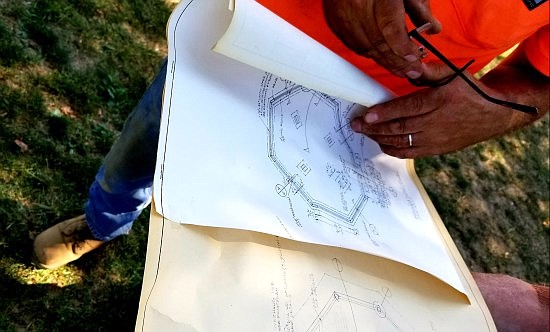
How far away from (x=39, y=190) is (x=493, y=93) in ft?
4.51

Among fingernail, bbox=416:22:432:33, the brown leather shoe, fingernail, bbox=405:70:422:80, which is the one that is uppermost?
fingernail, bbox=416:22:432:33

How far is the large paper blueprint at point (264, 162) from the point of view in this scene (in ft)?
2.26

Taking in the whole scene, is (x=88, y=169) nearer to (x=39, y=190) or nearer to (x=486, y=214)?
(x=39, y=190)

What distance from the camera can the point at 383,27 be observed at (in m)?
0.79

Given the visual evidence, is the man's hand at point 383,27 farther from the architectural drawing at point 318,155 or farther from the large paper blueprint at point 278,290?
the large paper blueprint at point 278,290

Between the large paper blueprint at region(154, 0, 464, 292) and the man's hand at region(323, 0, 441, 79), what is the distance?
3.0 inches

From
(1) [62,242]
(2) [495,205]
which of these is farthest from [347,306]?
(2) [495,205]

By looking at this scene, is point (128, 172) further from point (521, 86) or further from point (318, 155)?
point (521, 86)

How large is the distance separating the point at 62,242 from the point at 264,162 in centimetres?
96

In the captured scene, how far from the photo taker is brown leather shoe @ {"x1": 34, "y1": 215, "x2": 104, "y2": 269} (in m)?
1.51

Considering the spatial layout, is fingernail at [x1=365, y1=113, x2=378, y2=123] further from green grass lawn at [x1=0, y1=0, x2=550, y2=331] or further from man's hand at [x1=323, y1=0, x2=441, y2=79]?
green grass lawn at [x1=0, y1=0, x2=550, y2=331]

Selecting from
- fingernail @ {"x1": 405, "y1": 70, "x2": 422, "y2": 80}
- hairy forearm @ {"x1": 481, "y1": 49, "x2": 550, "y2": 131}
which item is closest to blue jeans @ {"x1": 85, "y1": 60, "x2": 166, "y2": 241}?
fingernail @ {"x1": 405, "y1": 70, "x2": 422, "y2": 80}

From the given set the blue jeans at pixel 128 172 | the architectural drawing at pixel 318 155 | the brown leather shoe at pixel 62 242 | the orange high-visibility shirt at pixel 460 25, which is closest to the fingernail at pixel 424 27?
the orange high-visibility shirt at pixel 460 25

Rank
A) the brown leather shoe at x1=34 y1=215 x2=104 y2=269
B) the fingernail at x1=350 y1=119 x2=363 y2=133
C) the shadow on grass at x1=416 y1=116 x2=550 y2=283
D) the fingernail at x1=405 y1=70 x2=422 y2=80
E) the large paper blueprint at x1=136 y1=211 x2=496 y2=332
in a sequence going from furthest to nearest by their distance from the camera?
the shadow on grass at x1=416 y1=116 x2=550 y2=283, the brown leather shoe at x1=34 y1=215 x2=104 y2=269, the fingernail at x1=350 y1=119 x2=363 y2=133, the fingernail at x1=405 y1=70 x2=422 y2=80, the large paper blueprint at x1=136 y1=211 x2=496 y2=332
